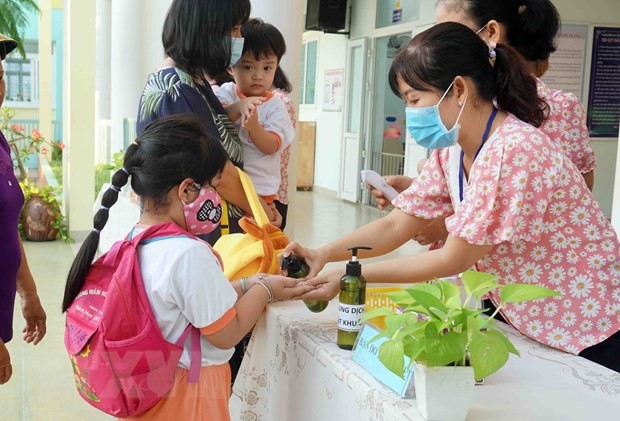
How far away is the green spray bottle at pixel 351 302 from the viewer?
1442mm

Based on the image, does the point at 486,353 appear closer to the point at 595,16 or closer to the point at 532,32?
the point at 532,32

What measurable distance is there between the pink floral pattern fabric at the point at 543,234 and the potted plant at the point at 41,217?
6329mm

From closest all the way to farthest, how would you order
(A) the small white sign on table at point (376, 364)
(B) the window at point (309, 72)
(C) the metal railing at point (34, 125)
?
(A) the small white sign on table at point (376, 364)
(B) the window at point (309, 72)
(C) the metal railing at point (34, 125)

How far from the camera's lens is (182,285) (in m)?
1.40

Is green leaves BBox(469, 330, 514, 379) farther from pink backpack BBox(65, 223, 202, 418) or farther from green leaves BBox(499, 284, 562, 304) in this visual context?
pink backpack BBox(65, 223, 202, 418)

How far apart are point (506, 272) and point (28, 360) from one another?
310 cm

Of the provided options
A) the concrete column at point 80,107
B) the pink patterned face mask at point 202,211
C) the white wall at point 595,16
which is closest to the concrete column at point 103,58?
the concrete column at point 80,107

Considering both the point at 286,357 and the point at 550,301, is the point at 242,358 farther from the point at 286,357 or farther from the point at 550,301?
the point at 550,301

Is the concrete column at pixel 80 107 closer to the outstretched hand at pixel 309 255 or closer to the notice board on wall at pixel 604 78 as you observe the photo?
the notice board on wall at pixel 604 78

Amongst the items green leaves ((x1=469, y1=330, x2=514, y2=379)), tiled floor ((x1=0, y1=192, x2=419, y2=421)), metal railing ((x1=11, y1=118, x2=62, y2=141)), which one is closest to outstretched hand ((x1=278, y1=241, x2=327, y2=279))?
green leaves ((x1=469, y1=330, x2=514, y2=379))

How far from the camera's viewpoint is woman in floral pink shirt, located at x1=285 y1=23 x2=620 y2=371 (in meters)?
1.39

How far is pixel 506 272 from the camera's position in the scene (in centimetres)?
151

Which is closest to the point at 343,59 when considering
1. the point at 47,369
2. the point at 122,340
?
the point at 47,369

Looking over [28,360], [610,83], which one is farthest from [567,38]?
[28,360]
